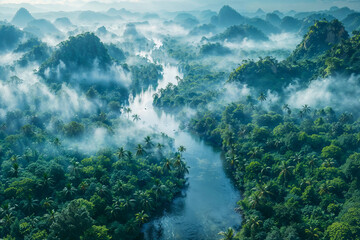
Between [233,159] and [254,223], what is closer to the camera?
[254,223]

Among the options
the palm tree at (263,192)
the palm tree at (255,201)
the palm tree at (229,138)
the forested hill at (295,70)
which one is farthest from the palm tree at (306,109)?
the palm tree at (255,201)

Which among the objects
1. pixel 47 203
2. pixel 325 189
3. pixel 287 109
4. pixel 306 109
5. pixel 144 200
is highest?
pixel 287 109

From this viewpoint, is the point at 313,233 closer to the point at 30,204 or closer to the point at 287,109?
the point at 30,204

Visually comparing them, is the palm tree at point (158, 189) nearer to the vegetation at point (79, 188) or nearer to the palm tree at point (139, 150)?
the vegetation at point (79, 188)

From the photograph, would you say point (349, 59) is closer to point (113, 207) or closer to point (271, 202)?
point (271, 202)

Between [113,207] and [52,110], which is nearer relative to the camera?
[113,207]

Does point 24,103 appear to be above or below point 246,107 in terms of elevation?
below

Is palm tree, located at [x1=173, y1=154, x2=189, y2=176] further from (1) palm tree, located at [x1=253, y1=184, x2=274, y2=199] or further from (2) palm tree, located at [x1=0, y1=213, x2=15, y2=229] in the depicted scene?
(2) palm tree, located at [x1=0, y1=213, x2=15, y2=229]

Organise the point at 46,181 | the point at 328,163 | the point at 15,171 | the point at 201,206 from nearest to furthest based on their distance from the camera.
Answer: the point at 46,181, the point at 15,171, the point at 328,163, the point at 201,206

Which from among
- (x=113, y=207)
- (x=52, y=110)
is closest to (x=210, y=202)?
(x=113, y=207)

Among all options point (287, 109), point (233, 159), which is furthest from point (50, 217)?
point (287, 109)

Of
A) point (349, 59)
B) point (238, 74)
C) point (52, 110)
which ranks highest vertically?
point (349, 59)
